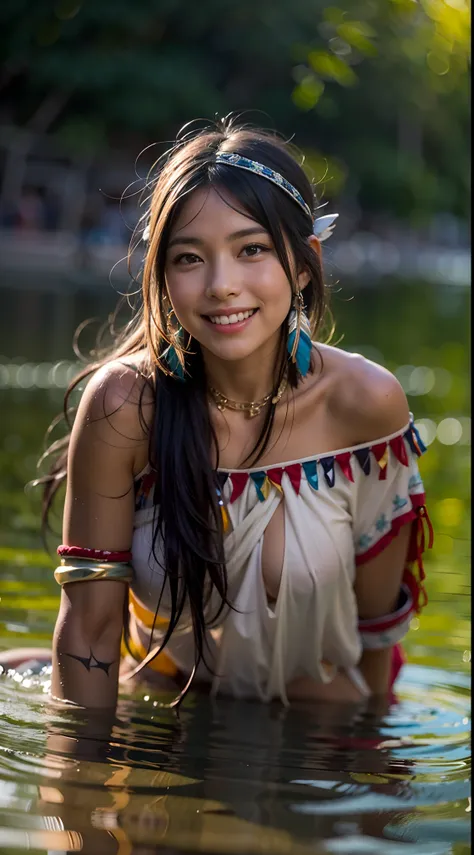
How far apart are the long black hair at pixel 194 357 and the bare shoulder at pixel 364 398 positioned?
0.17 m

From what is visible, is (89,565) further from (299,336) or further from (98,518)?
(299,336)

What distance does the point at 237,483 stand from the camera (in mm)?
3520

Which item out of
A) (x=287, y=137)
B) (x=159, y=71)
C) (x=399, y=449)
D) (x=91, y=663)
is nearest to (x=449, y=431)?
(x=399, y=449)

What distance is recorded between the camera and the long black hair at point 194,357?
328 centimetres

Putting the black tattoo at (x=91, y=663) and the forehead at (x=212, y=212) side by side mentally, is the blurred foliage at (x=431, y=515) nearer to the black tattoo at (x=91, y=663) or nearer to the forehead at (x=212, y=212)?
the forehead at (x=212, y=212)

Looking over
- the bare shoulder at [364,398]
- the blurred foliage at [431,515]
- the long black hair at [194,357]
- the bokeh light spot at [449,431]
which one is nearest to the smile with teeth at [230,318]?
the long black hair at [194,357]

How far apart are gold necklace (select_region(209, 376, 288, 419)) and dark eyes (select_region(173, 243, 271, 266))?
38 cm

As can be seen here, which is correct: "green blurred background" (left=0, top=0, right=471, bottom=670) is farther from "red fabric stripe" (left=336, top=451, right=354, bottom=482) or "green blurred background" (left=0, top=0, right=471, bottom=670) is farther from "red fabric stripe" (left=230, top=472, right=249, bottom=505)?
"red fabric stripe" (left=230, top=472, right=249, bottom=505)

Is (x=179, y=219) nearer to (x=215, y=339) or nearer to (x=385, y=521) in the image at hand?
(x=215, y=339)

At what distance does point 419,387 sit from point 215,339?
27.3ft

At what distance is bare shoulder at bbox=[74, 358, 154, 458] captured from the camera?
11.0 feet

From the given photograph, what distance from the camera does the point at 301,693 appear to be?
3.88 m

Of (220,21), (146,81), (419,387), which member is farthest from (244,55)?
(419,387)

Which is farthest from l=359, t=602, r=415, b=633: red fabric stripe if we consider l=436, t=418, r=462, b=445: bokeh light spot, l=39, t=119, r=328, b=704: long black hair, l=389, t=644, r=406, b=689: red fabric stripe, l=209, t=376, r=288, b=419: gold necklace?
l=436, t=418, r=462, b=445: bokeh light spot
